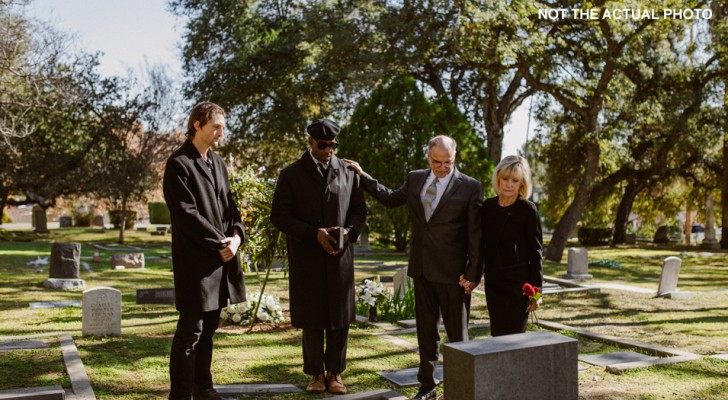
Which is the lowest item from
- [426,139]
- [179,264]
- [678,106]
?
[179,264]

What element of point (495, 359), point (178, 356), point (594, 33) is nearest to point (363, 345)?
point (178, 356)

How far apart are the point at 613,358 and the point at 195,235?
15.0 ft

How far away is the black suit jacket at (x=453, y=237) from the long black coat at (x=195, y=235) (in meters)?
1.50

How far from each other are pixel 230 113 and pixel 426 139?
1031cm

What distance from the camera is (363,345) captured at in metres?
7.18

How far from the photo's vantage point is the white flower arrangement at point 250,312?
26.8 feet

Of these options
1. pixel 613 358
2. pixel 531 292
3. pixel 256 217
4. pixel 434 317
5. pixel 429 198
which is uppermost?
pixel 429 198

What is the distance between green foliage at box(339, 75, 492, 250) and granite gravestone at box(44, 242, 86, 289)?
937 cm

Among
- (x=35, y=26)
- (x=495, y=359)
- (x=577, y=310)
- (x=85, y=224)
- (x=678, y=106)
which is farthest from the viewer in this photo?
(x=85, y=224)

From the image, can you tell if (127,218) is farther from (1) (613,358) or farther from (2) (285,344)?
(1) (613,358)

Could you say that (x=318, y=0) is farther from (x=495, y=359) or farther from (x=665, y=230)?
(x=495, y=359)

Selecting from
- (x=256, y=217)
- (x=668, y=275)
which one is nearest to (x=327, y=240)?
(x=256, y=217)

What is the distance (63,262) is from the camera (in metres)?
12.5

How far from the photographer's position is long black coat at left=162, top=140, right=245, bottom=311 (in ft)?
14.2
